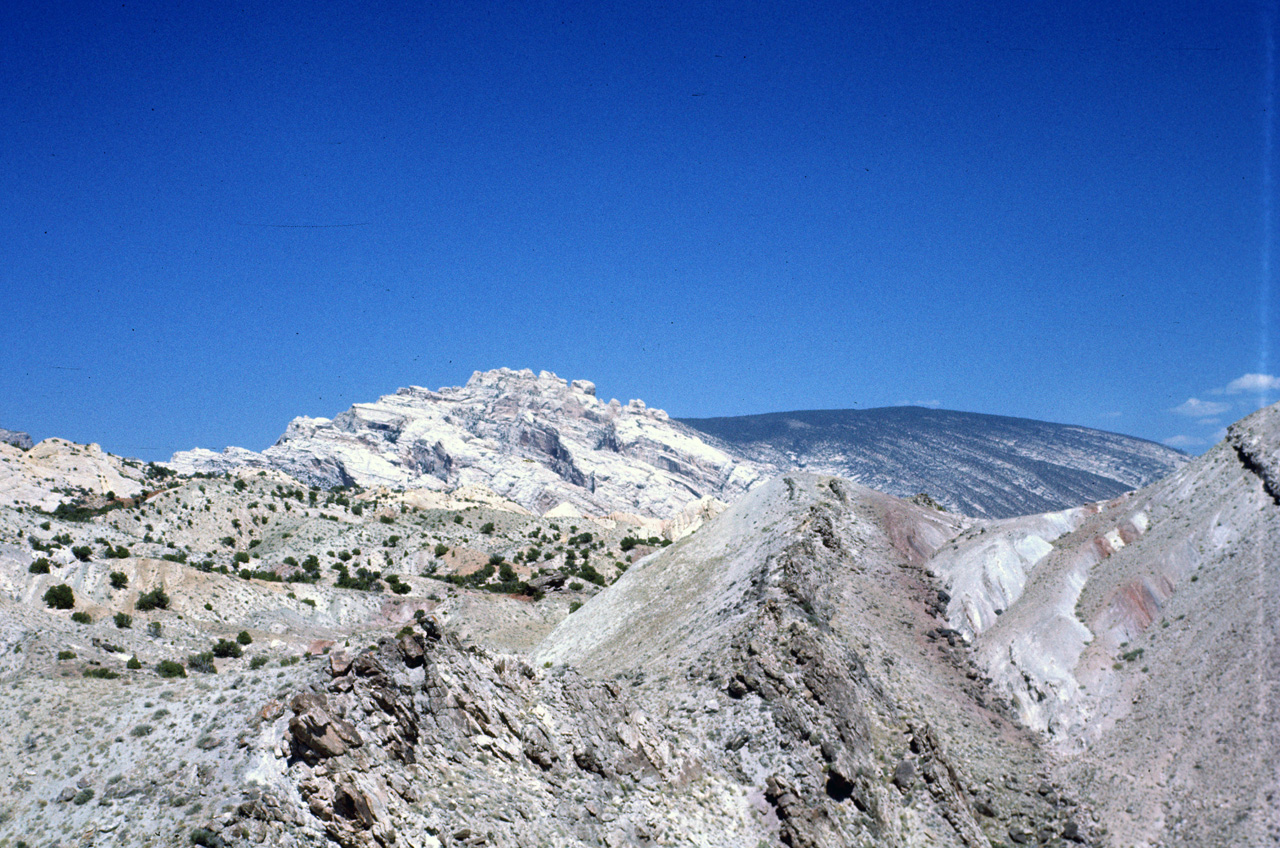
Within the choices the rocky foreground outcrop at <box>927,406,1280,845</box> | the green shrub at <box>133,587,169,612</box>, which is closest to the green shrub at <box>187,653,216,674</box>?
the green shrub at <box>133,587,169,612</box>

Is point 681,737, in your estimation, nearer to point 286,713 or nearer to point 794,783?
point 794,783

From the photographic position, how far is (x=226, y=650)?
43.0 metres

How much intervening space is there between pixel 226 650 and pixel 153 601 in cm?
810

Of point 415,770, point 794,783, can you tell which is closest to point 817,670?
point 794,783

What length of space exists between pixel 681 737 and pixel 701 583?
16.6 metres

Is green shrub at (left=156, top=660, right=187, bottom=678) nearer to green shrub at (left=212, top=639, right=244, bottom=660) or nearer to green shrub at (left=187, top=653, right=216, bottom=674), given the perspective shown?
green shrub at (left=187, top=653, right=216, bottom=674)

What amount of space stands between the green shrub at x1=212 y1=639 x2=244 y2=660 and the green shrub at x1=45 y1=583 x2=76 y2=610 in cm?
771

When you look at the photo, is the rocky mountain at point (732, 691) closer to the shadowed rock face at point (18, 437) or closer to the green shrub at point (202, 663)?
the green shrub at point (202, 663)

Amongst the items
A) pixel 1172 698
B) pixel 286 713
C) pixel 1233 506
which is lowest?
pixel 1172 698

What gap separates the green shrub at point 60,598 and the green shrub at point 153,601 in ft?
12.6

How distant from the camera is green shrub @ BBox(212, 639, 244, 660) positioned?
140ft

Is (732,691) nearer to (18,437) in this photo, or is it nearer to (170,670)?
(170,670)

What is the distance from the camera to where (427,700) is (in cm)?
2300

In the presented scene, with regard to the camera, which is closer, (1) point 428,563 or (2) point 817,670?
(2) point 817,670
